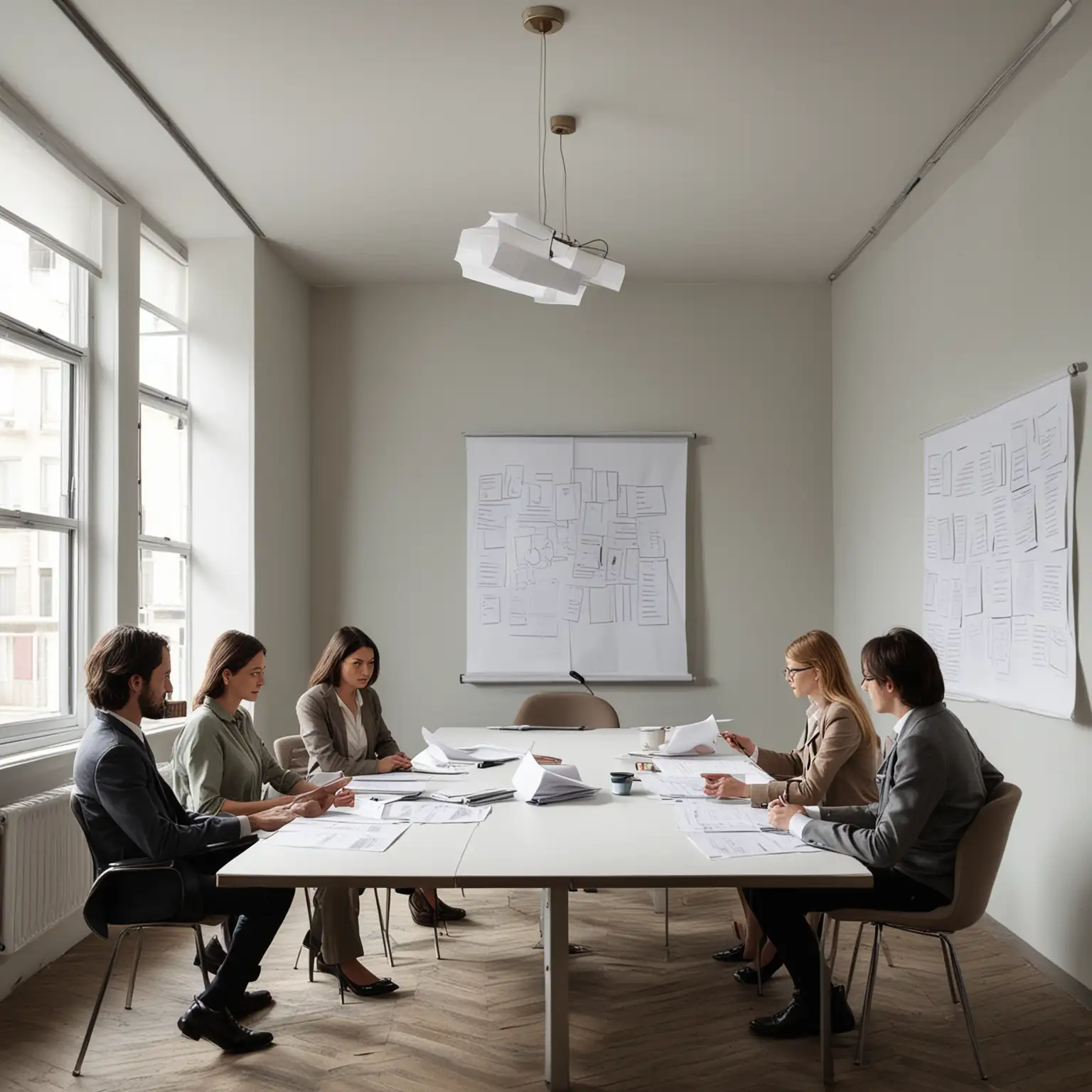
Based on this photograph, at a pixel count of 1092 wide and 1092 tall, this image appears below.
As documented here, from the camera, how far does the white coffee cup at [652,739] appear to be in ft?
13.0

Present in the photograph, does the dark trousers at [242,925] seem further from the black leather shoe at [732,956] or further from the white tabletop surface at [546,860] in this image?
the black leather shoe at [732,956]

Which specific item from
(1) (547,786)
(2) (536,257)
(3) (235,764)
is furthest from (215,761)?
(2) (536,257)

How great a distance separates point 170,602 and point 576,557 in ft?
7.28

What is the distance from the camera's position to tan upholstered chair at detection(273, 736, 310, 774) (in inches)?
155

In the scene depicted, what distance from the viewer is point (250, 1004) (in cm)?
328

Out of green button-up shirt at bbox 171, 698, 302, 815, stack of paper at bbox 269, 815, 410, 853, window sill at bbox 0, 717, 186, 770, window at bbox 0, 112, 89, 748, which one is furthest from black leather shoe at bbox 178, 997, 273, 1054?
window at bbox 0, 112, 89, 748

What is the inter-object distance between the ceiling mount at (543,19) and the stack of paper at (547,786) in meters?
2.26

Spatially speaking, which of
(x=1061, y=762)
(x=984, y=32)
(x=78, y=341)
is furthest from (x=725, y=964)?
(x=78, y=341)

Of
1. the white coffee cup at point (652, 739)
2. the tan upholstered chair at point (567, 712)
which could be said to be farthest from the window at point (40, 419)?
the white coffee cup at point (652, 739)

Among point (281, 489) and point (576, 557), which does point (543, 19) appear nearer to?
point (281, 489)

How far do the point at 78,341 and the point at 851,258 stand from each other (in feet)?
12.9

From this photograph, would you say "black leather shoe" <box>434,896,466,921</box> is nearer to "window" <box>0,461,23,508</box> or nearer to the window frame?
the window frame

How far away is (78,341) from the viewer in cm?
438

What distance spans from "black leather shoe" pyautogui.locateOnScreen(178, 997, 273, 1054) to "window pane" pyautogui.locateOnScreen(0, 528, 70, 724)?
1.42 m
